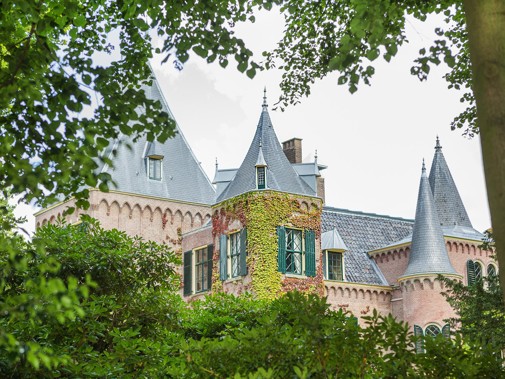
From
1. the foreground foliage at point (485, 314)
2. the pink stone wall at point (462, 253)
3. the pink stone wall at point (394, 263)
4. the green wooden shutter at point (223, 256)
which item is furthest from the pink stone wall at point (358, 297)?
the foreground foliage at point (485, 314)

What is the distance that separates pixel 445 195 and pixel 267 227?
1292 cm

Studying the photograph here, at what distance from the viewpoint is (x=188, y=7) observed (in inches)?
312

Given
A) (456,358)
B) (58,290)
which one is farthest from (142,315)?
(58,290)

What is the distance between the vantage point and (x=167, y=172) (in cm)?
3416

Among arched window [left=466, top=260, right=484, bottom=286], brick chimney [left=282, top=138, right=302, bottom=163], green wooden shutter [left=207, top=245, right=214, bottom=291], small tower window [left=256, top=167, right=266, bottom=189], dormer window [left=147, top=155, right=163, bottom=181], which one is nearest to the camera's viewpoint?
small tower window [left=256, top=167, right=266, bottom=189]

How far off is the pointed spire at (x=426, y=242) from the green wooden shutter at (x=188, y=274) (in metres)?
8.68

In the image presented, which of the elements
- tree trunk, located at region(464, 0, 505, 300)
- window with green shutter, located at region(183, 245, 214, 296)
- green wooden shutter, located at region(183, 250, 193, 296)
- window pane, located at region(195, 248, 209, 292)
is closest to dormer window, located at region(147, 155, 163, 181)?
green wooden shutter, located at region(183, 250, 193, 296)

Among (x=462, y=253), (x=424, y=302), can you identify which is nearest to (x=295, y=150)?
(x=462, y=253)

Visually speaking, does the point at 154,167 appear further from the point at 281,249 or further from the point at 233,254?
the point at 281,249

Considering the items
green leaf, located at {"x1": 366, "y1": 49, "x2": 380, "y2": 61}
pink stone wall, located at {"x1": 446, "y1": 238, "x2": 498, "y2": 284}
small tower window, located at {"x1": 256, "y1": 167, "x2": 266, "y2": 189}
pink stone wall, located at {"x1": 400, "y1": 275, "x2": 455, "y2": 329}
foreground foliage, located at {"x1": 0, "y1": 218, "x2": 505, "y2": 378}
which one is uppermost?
small tower window, located at {"x1": 256, "y1": 167, "x2": 266, "y2": 189}

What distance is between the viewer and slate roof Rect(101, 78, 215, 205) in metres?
33.1

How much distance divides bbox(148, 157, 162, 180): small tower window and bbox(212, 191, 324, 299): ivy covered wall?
5.88m

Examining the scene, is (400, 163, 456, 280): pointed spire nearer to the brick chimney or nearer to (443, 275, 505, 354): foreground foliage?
the brick chimney

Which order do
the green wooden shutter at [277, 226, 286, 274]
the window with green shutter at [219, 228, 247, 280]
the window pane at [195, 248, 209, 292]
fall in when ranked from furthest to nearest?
the window pane at [195, 248, 209, 292] → the window with green shutter at [219, 228, 247, 280] → the green wooden shutter at [277, 226, 286, 274]
